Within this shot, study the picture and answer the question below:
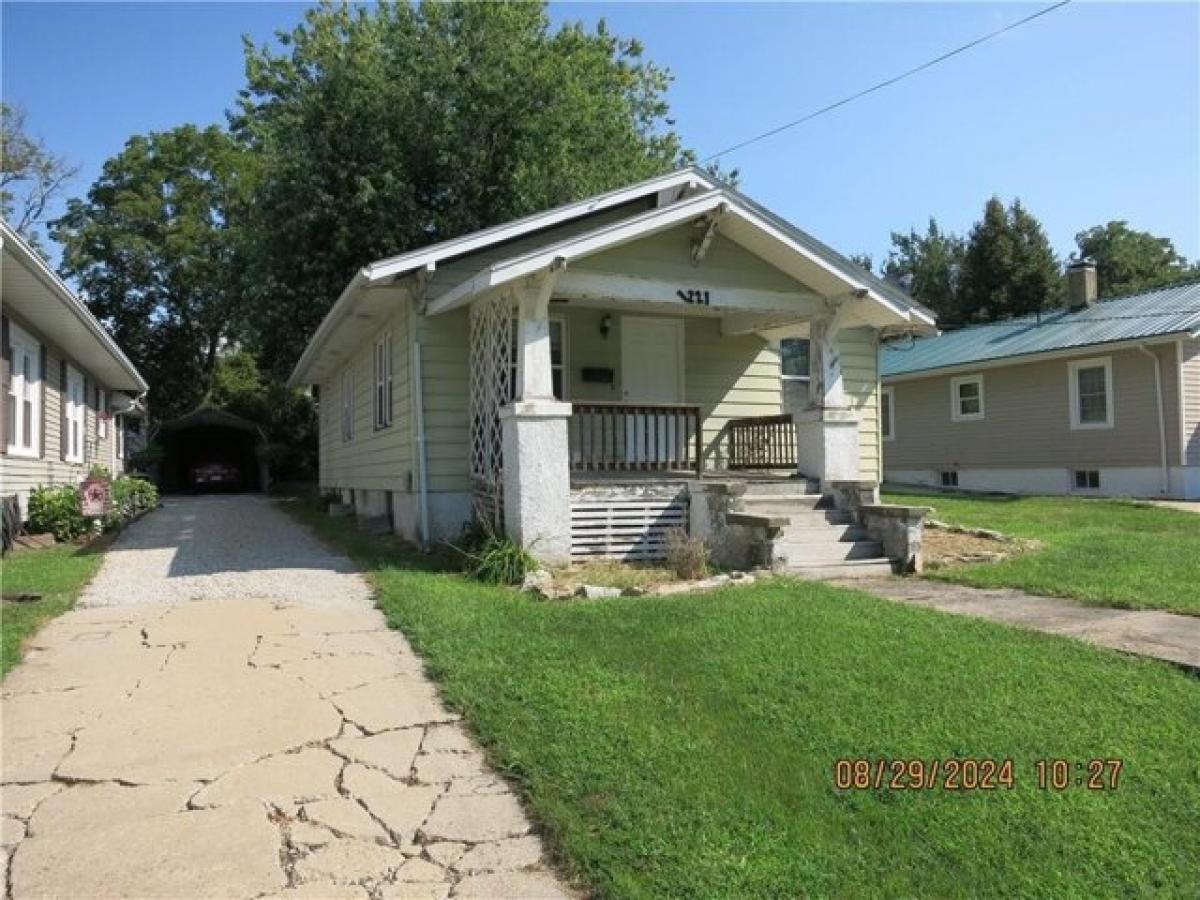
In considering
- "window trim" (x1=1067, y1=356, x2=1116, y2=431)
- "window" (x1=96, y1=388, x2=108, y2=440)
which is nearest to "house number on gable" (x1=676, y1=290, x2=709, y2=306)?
"window trim" (x1=1067, y1=356, x2=1116, y2=431)

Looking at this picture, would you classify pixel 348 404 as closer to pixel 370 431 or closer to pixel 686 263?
pixel 370 431

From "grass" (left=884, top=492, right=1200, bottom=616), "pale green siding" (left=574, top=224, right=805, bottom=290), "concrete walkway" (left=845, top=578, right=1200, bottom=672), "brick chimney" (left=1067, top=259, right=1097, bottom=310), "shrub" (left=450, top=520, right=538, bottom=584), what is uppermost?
"brick chimney" (left=1067, top=259, right=1097, bottom=310)

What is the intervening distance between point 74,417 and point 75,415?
127 millimetres

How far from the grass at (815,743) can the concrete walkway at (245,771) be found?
0.96 feet

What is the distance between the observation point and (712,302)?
32.6 ft

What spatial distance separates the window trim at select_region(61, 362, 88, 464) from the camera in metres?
15.4

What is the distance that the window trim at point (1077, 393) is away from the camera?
17.9 m

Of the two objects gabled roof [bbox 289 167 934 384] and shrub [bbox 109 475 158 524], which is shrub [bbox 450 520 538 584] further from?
shrub [bbox 109 475 158 524]

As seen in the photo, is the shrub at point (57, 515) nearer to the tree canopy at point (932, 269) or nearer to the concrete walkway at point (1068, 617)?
the concrete walkway at point (1068, 617)

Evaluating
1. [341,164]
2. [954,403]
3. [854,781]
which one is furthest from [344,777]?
[954,403]

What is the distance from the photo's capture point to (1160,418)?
16.9 metres

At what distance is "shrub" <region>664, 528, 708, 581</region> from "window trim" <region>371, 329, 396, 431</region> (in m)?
5.07

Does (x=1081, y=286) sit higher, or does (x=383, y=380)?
(x=1081, y=286)

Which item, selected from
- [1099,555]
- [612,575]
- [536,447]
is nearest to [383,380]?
[536,447]
